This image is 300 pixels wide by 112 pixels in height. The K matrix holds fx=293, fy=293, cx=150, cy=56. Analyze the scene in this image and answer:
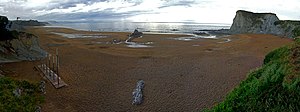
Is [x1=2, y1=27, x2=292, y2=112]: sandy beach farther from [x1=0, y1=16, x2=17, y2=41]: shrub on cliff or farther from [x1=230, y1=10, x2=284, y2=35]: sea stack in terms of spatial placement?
[x1=230, y1=10, x2=284, y2=35]: sea stack

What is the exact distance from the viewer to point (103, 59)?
29.6 metres

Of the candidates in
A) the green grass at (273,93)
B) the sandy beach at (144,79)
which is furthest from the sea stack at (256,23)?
the green grass at (273,93)

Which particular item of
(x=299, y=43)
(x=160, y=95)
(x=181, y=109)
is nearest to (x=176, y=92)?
(x=160, y=95)

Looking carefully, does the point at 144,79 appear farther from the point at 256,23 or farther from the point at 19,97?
the point at 256,23

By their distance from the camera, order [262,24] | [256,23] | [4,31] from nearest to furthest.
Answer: [4,31]
[262,24]
[256,23]

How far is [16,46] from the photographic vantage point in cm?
2575

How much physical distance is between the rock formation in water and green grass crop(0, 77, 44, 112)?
8.10 m

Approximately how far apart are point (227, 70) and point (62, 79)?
1247cm

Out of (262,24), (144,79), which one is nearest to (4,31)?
(144,79)

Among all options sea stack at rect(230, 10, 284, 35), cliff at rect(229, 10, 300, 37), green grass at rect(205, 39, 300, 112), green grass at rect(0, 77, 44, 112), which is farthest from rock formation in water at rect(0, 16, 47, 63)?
sea stack at rect(230, 10, 284, 35)

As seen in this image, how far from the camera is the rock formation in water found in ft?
78.4

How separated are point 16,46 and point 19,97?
13063 mm

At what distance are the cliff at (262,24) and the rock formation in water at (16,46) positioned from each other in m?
44.7

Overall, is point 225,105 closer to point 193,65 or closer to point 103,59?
point 193,65
